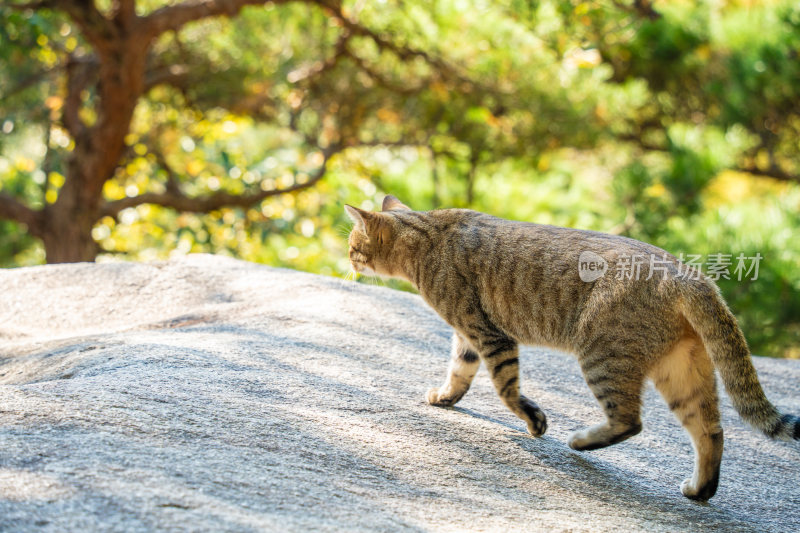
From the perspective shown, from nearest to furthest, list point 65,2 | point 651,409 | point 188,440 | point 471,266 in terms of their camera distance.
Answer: point 188,440 → point 471,266 → point 651,409 → point 65,2

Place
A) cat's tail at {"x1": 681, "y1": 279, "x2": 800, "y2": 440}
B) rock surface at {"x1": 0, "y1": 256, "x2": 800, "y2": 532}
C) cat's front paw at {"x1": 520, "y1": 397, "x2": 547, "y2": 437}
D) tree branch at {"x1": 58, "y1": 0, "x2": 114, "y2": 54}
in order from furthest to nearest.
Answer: tree branch at {"x1": 58, "y1": 0, "x2": 114, "y2": 54} → cat's front paw at {"x1": 520, "y1": 397, "x2": 547, "y2": 437} → cat's tail at {"x1": 681, "y1": 279, "x2": 800, "y2": 440} → rock surface at {"x1": 0, "y1": 256, "x2": 800, "y2": 532}

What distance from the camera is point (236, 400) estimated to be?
8.49ft

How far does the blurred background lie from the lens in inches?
229

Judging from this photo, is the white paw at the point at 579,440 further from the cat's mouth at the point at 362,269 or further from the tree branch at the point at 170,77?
the tree branch at the point at 170,77

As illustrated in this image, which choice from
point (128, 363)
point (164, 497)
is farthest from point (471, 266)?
point (164, 497)

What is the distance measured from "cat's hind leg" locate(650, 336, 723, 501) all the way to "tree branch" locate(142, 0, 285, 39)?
4.29m

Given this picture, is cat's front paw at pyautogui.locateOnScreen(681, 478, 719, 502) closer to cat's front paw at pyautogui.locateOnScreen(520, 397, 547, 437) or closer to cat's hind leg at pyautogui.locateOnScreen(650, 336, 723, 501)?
cat's hind leg at pyautogui.locateOnScreen(650, 336, 723, 501)

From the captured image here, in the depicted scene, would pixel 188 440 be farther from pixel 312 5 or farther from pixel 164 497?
pixel 312 5

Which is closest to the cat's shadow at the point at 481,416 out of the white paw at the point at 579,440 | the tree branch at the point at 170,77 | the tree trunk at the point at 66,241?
the white paw at the point at 579,440


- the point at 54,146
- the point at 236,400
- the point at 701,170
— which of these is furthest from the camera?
the point at 54,146

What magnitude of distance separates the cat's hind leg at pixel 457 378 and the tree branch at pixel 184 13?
12.0 ft

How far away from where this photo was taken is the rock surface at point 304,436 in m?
1.90

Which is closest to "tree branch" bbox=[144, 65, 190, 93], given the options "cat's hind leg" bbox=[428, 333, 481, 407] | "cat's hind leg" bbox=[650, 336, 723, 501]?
"cat's hind leg" bbox=[428, 333, 481, 407]

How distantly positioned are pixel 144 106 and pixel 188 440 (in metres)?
6.88
